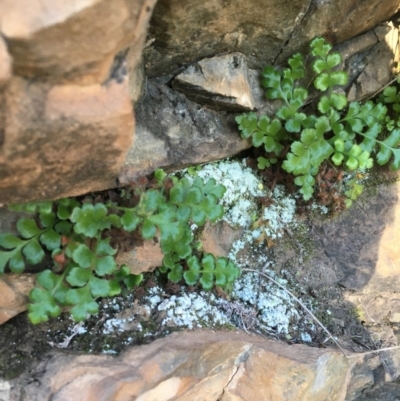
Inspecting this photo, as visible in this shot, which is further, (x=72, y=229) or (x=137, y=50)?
(x=72, y=229)

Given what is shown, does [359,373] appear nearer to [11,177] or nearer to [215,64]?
[215,64]

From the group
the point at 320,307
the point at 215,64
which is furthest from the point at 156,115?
the point at 320,307

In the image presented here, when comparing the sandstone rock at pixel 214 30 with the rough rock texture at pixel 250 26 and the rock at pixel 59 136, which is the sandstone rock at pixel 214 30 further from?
the rock at pixel 59 136

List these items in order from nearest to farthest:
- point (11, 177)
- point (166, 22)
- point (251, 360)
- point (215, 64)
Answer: point (11, 177) < point (166, 22) < point (251, 360) < point (215, 64)

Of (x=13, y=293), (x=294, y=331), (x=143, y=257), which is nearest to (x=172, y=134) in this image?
(x=143, y=257)

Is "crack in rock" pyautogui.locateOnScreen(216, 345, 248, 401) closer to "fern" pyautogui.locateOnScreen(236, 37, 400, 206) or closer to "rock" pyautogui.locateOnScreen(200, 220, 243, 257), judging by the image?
"rock" pyautogui.locateOnScreen(200, 220, 243, 257)

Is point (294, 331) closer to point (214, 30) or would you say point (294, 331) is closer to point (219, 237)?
point (219, 237)
